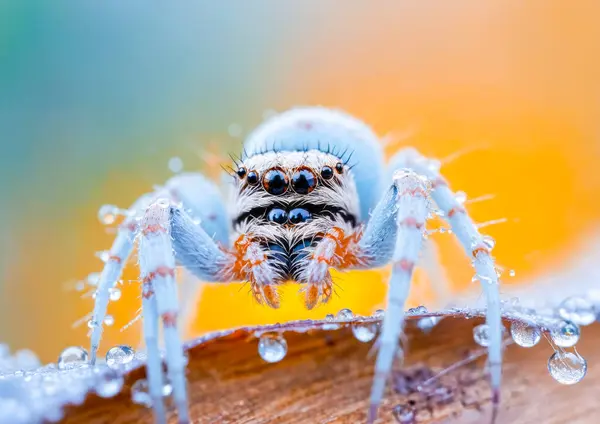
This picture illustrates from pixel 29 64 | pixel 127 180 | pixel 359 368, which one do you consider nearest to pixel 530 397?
pixel 359 368

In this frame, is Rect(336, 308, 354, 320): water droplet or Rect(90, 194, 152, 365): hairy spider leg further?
Rect(90, 194, 152, 365): hairy spider leg

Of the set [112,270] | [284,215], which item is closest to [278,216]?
[284,215]

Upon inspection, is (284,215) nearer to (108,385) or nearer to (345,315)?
(345,315)

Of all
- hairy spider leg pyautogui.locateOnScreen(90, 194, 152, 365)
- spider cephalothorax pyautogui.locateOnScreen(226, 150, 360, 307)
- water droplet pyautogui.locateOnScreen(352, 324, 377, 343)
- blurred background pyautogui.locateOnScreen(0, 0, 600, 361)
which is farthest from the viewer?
blurred background pyautogui.locateOnScreen(0, 0, 600, 361)

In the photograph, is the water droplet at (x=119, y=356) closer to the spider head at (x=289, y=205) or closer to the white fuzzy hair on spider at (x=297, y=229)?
the white fuzzy hair on spider at (x=297, y=229)

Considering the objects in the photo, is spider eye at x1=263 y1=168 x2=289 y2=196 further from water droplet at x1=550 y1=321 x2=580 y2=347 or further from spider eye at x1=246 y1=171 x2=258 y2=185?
water droplet at x1=550 y1=321 x2=580 y2=347

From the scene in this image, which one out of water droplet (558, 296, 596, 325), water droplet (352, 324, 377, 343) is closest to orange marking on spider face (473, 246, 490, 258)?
water droplet (558, 296, 596, 325)
